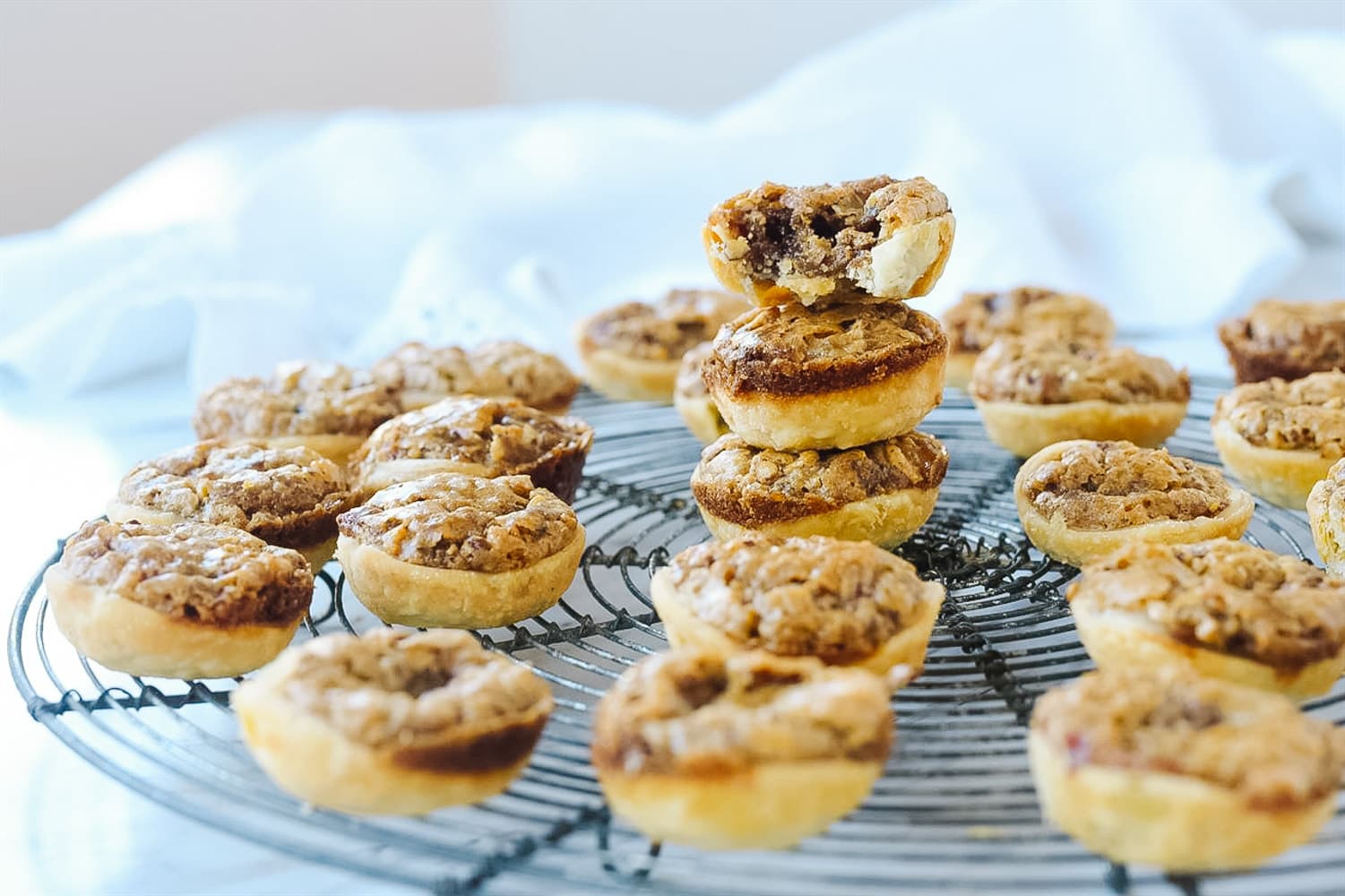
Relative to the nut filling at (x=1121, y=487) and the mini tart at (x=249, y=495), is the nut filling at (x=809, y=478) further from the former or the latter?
the mini tart at (x=249, y=495)

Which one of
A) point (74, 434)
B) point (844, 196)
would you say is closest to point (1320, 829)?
point (844, 196)

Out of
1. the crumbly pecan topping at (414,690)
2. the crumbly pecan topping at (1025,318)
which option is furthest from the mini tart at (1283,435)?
the crumbly pecan topping at (414,690)

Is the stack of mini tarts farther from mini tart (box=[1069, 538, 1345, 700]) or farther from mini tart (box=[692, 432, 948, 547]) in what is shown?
mini tart (box=[1069, 538, 1345, 700])

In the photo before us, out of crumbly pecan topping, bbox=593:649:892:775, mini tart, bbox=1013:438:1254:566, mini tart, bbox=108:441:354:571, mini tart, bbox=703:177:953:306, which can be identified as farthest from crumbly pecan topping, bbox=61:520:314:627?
mini tart, bbox=1013:438:1254:566

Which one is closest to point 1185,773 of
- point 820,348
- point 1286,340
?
point 820,348

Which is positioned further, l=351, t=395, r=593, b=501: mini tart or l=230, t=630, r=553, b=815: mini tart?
l=351, t=395, r=593, b=501: mini tart

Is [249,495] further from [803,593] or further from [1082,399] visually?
[1082,399]
